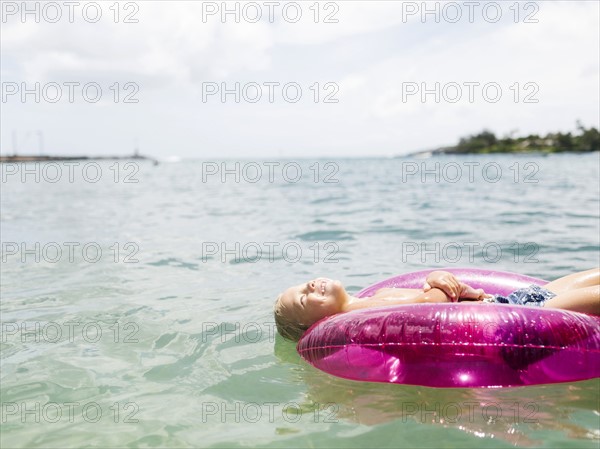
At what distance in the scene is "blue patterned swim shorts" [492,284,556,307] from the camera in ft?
15.3

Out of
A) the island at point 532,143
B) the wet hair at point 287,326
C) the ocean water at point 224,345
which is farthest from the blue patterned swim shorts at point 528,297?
the island at point 532,143

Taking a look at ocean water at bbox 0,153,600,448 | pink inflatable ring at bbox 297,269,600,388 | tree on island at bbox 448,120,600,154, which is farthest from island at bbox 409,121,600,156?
pink inflatable ring at bbox 297,269,600,388

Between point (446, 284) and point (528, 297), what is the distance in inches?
24.3

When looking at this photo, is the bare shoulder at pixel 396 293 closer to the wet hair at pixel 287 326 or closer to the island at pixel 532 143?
the wet hair at pixel 287 326

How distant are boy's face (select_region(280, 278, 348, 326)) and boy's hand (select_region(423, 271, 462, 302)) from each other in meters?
0.68

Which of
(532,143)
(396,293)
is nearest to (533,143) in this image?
(532,143)

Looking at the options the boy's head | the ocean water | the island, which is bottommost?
the ocean water

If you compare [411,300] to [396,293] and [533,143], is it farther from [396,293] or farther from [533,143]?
[533,143]

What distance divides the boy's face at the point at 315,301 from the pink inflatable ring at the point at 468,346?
1.70ft

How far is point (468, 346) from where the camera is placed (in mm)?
3953

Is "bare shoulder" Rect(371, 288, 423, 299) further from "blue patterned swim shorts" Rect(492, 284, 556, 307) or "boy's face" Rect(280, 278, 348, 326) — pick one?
"blue patterned swim shorts" Rect(492, 284, 556, 307)

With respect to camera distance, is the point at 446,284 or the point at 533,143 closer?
the point at 446,284

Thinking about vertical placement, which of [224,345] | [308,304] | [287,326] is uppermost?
[308,304]

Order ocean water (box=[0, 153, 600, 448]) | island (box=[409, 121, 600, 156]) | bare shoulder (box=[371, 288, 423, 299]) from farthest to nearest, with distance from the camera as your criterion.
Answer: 1. island (box=[409, 121, 600, 156])
2. bare shoulder (box=[371, 288, 423, 299])
3. ocean water (box=[0, 153, 600, 448])
